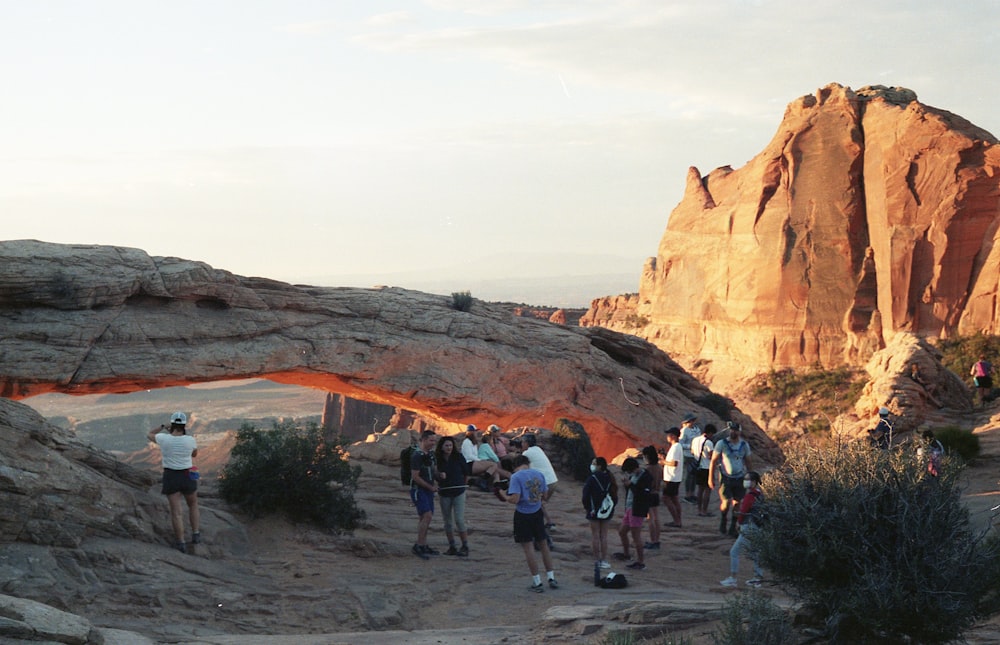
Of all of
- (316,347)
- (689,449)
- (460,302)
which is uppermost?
(460,302)

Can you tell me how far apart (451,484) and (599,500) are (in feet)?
7.47

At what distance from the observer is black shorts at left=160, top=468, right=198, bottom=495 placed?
1202 centimetres

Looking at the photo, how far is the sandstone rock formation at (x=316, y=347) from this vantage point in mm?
19547

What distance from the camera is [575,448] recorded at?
23.5 m

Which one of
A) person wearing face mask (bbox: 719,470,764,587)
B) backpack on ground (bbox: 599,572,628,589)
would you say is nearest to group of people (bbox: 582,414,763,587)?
person wearing face mask (bbox: 719,470,764,587)

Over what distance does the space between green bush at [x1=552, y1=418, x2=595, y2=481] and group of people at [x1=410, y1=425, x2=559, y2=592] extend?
249 inches

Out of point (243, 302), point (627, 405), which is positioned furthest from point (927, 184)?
point (243, 302)

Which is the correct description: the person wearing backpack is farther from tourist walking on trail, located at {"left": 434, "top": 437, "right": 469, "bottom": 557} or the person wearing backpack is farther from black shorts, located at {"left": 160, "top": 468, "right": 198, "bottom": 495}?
black shorts, located at {"left": 160, "top": 468, "right": 198, "bottom": 495}

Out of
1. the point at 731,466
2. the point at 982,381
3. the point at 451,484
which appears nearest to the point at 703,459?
the point at 731,466

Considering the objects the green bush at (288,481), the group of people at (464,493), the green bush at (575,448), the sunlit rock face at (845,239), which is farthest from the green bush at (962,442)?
the sunlit rock face at (845,239)

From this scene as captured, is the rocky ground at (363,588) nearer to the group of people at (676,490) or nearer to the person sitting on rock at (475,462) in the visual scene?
the group of people at (676,490)

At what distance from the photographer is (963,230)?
3997 cm

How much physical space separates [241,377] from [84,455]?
8607 mm

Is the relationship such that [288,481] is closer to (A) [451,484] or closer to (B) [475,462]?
(A) [451,484]
